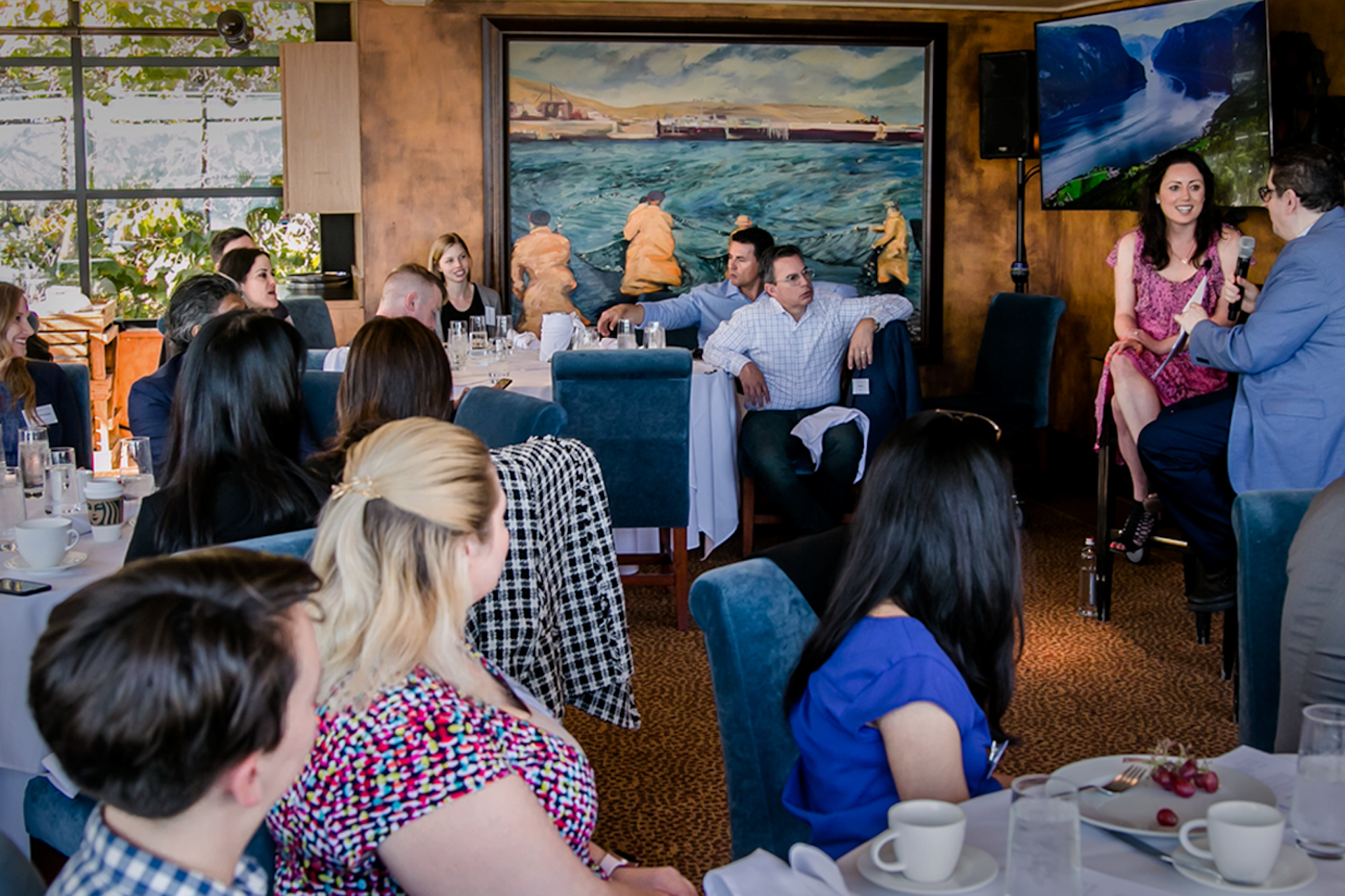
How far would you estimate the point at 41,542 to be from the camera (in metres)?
2.48

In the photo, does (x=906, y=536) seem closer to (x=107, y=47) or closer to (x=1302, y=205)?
(x=1302, y=205)

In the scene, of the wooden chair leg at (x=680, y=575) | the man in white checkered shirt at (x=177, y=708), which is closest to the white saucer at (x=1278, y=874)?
the man in white checkered shirt at (x=177, y=708)

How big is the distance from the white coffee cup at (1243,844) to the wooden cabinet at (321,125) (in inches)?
254

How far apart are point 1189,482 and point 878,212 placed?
3.58 m

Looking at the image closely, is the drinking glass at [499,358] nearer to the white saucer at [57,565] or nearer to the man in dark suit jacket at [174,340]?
the man in dark suit jacket at [174,340]

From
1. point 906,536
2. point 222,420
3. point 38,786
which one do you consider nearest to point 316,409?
point 222,420

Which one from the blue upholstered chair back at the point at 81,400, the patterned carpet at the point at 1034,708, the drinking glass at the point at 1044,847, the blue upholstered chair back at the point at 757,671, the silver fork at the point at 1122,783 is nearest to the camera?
the drinking glass at the point at 1044,847

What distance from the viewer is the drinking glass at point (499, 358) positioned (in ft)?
17.7

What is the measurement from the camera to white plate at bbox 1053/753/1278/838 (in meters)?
1.42

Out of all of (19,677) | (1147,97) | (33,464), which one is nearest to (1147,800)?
(19,677)

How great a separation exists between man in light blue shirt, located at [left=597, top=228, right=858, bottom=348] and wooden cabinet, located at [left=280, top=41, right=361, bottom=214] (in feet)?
6.13

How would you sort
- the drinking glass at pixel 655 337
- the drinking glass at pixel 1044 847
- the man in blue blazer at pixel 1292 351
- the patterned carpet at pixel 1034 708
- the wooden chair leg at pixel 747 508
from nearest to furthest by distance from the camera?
the drinking glass at pixel 1044 847 → the patterned carpet at pixel 1034 708 → the man in blue blazer at pixel 1292 351 → the wooden chair leg at pixel 747 508 → the drinking glass at pixel 655 337

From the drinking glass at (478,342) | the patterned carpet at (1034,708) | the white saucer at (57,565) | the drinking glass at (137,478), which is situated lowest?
the patterned carpet at (1034,708)

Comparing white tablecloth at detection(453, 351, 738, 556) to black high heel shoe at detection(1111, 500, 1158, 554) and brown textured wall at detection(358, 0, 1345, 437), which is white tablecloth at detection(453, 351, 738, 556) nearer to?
black high heel shoe at detection(1111, 500, 1158, 554)
